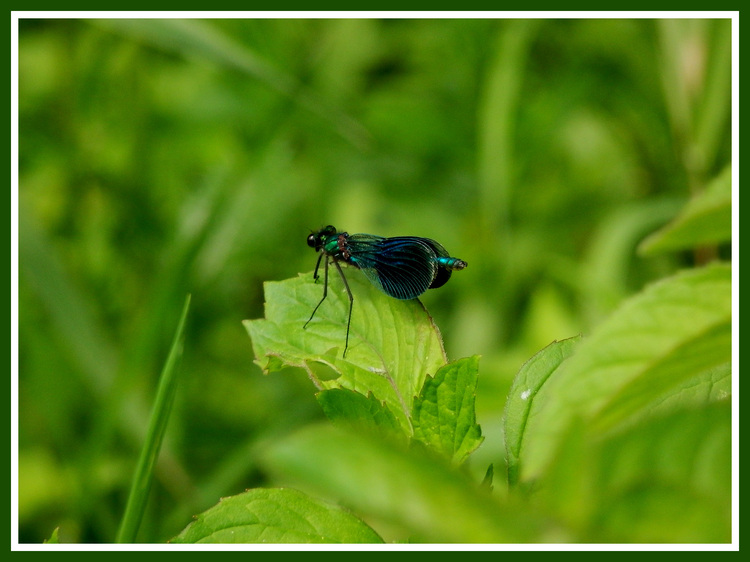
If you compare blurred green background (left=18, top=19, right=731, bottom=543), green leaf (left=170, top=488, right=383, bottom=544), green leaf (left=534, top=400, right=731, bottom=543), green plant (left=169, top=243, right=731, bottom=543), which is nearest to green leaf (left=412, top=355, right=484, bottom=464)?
green plant (left=169, top=243, right=731, bottom=543)

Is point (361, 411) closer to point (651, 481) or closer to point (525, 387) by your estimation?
point (525, 387)

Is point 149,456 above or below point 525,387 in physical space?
below

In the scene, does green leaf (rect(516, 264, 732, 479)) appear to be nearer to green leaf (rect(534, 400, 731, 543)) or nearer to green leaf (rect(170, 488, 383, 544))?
green leaf (rect(534, 400, 731, 543))

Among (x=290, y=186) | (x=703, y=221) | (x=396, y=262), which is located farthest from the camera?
(x=290, y=186)

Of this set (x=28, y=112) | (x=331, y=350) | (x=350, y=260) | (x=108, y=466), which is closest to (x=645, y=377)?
(x=331, y=350)

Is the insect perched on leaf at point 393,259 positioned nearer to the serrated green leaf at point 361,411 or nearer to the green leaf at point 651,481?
the serrated green leaf at point 361,411

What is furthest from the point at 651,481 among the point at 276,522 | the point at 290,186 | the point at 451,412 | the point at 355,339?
the point at 290,186

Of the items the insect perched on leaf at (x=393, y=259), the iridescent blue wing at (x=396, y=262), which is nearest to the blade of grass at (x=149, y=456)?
the insect perched on leaf at (x=393, y=259)
